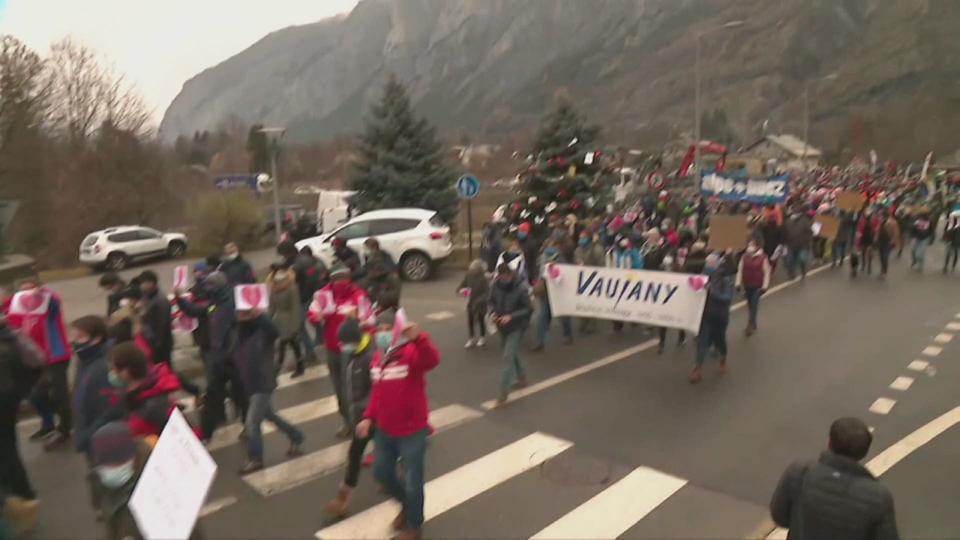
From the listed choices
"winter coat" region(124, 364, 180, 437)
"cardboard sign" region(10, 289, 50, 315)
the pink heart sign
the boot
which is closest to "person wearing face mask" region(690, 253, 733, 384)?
the pink heart sign

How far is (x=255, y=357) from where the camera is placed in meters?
6.00

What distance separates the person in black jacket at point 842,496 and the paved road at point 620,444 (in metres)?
1.94

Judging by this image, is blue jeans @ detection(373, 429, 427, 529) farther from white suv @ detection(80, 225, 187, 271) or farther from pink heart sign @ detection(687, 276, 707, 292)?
white suv @ detection(80, 225, 187, 271)

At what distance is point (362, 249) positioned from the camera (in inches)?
634

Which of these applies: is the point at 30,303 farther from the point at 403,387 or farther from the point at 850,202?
the point at 850,202

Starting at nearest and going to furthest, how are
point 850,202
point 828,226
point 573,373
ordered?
point 573,373 → point 828,226 → point 850,202

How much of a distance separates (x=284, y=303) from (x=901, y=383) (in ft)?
26.9

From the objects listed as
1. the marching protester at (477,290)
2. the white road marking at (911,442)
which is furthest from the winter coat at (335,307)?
the white road marking at (911,442)

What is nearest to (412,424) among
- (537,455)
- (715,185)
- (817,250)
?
(537,455)

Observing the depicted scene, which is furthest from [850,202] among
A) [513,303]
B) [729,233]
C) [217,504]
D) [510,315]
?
[217,504]

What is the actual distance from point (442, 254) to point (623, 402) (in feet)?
30.2

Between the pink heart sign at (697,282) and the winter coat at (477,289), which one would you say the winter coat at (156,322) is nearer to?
the winter coat at (477,289)

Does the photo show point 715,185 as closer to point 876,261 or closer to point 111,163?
point 876,261

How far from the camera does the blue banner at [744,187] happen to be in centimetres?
1667
